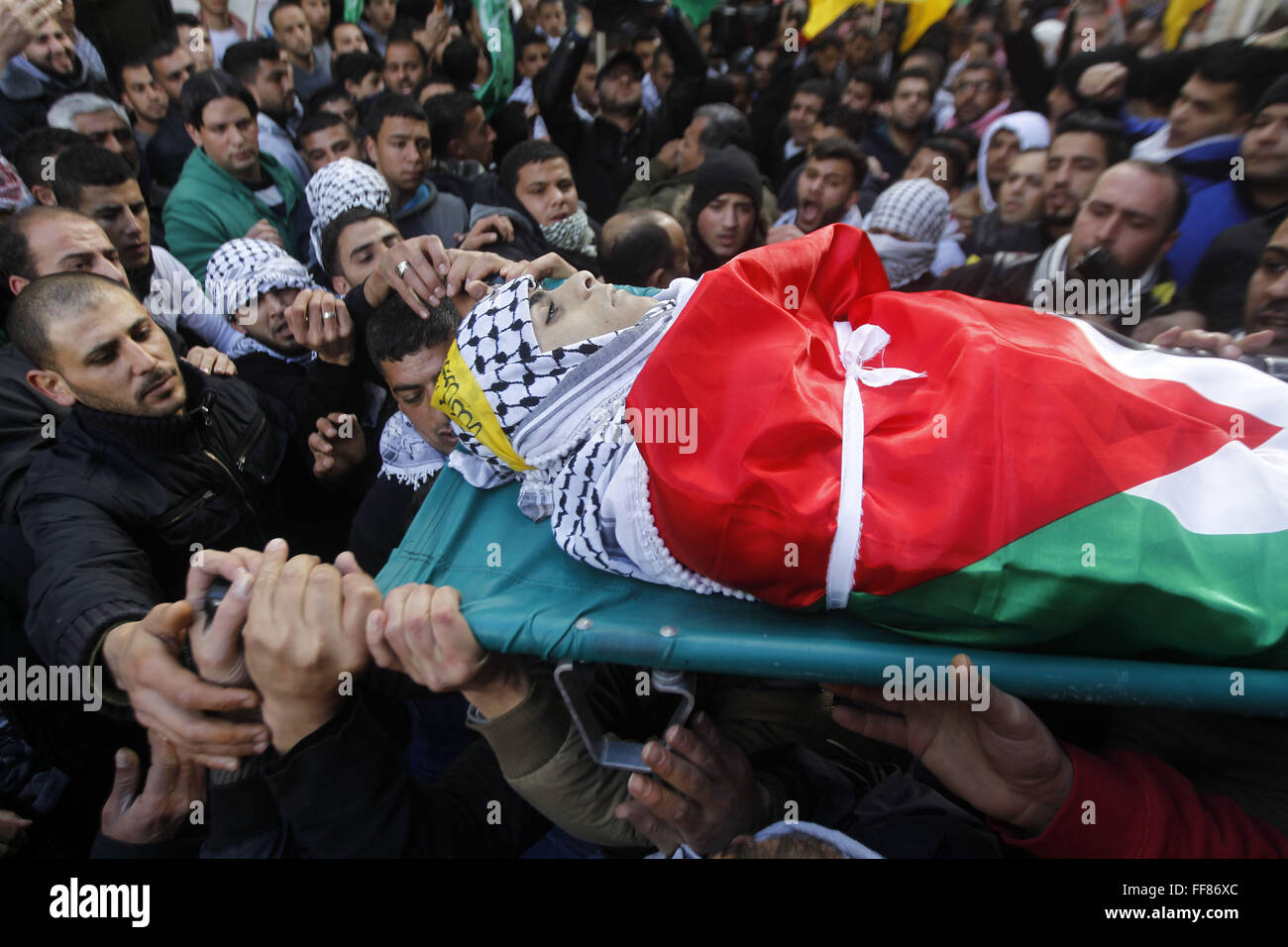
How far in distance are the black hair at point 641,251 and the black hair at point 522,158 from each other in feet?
2.67

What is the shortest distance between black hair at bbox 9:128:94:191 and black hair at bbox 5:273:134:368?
146cm

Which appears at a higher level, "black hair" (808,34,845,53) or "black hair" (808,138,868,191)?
"black hair" (808,34,845,53)

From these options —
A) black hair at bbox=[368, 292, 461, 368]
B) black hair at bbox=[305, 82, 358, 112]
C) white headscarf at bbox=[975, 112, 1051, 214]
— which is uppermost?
black hair at bbox=[305, 82, 358, 112]

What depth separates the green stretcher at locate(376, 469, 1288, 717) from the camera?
3.86 ft

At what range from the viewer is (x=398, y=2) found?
6.26 meters

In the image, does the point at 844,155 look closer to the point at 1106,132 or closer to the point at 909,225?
the point at 909,225

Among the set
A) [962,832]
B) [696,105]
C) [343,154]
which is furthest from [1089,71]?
[962,832]

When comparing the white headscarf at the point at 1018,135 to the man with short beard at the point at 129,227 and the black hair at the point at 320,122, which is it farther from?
the man with short beard at the point at 129,227

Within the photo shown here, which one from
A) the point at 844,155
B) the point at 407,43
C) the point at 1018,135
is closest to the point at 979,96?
the point at 1018,135

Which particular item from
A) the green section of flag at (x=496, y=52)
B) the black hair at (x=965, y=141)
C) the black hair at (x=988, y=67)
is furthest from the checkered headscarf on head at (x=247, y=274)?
the black hair at (x=988, y=67)

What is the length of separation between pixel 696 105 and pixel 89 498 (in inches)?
197

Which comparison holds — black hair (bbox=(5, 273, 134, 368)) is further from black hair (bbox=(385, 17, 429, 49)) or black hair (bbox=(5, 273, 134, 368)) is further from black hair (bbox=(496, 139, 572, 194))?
black hair (bbox=(385, 17, 429, 49))

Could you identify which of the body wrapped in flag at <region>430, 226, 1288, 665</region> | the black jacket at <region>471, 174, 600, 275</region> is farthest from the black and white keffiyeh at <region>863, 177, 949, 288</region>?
the body wrapped in flag at <region>430, 226, 1288, 665</region>

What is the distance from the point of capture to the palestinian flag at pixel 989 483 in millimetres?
1179
